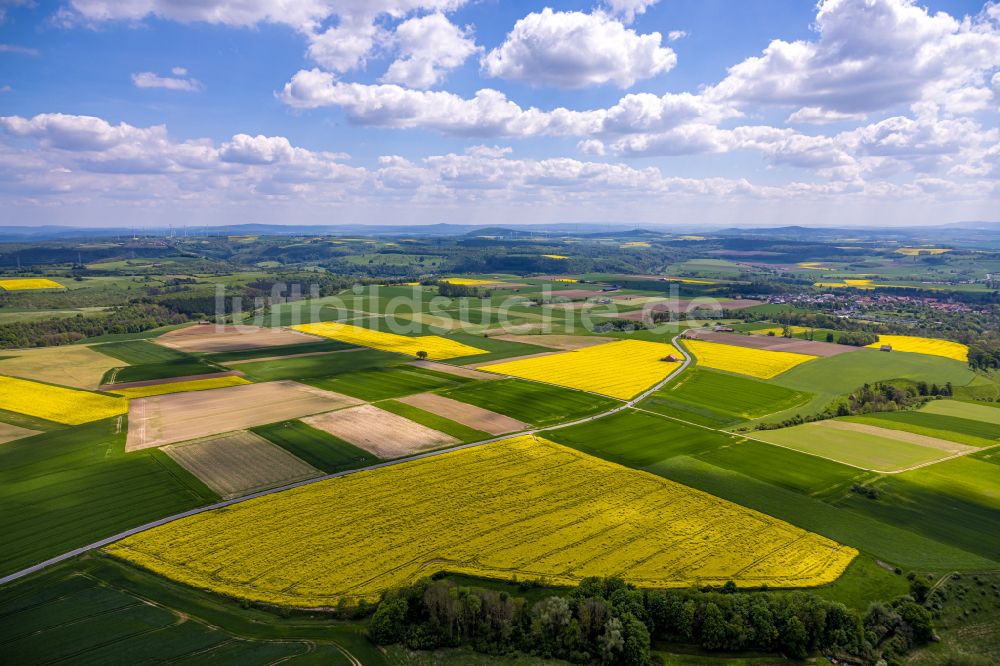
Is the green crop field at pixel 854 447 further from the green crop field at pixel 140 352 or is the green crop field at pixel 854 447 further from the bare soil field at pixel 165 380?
the green crop field at pixel 140 352

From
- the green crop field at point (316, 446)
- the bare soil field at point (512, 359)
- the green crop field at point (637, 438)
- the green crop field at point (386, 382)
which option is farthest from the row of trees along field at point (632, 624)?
the bare soil field at point (512, 359)

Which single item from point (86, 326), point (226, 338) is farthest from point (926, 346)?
point (86, 326)

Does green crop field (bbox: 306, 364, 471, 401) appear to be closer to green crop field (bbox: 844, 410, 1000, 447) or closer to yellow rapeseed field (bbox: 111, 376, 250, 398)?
yellow rapeseed field (bbox: 111, 376, 250, 398)

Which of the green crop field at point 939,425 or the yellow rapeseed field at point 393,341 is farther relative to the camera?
the yellow rapeseed field at point 393,341

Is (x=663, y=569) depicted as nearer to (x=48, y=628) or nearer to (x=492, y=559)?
(x=492, y=559)

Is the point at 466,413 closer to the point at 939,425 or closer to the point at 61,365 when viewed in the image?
the point at 939,425

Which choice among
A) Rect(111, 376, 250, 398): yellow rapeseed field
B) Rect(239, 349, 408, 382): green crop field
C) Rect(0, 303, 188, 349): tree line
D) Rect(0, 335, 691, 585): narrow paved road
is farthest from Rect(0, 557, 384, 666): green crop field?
Rect(0, 303, 188, 349): tree line

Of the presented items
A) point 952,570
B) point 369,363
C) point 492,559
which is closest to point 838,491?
point 952,570
